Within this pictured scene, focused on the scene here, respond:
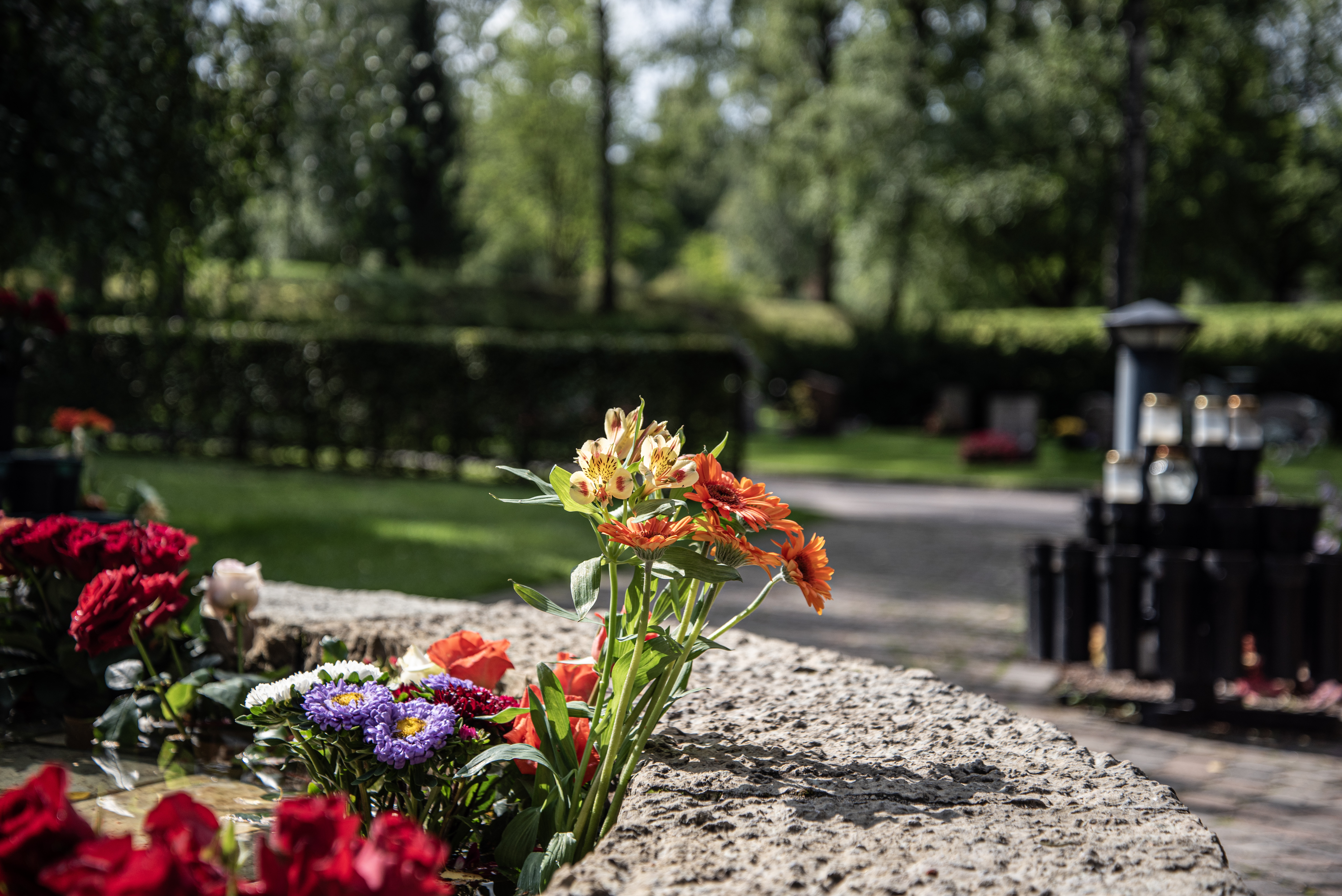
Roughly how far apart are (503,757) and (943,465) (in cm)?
1562

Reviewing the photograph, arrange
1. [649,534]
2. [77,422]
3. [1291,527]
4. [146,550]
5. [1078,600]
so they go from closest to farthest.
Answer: [649,534] → [146,550] → [1291,527] → [1078,600] → [77,422]

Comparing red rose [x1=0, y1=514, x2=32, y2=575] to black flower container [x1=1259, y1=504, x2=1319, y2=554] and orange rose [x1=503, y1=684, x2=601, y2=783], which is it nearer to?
orange rose [x1=503, y1=684, x2=601, y2=783]

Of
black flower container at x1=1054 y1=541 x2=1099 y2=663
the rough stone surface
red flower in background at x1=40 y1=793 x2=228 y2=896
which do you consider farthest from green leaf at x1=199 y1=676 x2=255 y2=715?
black flower container at x1=1054 y1=541 x2=1099 y2=663

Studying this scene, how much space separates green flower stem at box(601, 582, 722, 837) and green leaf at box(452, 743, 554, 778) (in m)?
0.12

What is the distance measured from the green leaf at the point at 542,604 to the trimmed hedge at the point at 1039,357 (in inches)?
723

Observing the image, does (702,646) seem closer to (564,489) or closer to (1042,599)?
(564,489)

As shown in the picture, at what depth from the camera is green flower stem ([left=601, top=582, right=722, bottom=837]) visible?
1670 mm

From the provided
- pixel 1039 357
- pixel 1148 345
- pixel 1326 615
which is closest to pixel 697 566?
pixel 1326 615

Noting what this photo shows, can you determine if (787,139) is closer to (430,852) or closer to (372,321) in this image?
(372,321)

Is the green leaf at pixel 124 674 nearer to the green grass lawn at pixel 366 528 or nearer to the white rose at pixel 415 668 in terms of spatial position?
the white rose at pixel 415 668

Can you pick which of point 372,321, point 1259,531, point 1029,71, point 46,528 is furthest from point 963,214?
point 46,528

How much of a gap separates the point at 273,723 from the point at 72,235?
535cm

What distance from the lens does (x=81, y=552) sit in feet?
7.72

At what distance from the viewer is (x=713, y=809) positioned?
1609mm
